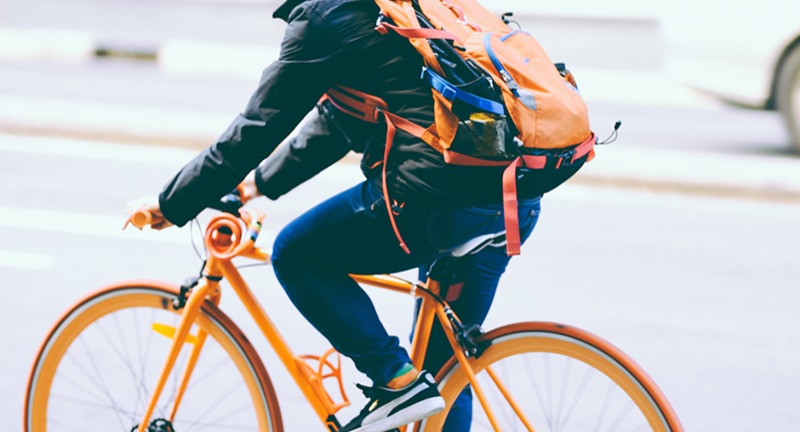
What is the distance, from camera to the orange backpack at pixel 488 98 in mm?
2373

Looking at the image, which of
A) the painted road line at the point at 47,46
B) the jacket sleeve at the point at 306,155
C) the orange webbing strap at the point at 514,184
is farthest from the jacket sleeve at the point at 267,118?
the painted road line at the point at 47,46

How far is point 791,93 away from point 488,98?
6482 mm

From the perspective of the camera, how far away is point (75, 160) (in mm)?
7453

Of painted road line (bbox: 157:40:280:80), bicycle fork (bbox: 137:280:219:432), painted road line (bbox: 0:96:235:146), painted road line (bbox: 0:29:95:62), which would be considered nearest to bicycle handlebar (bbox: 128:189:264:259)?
bicycle fork (bbox: 137:280:219:432)

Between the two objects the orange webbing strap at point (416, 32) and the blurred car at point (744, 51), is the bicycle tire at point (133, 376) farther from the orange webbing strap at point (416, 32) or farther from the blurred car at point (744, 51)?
the blurred car at point (744, 51)

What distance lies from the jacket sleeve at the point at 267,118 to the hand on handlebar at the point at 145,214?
3cm

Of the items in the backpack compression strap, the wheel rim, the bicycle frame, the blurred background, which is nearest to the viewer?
the backpack compression strap

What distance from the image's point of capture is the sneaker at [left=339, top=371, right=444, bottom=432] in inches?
107

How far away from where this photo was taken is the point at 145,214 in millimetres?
2682

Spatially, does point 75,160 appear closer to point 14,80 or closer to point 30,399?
point 14,80

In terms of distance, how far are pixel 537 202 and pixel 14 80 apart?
29.6ft

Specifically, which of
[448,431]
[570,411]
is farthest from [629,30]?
[448,431]

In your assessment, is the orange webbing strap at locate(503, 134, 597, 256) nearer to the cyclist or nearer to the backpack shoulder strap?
the cyclist

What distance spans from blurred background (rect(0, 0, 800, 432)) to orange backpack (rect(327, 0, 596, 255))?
5.95ft
